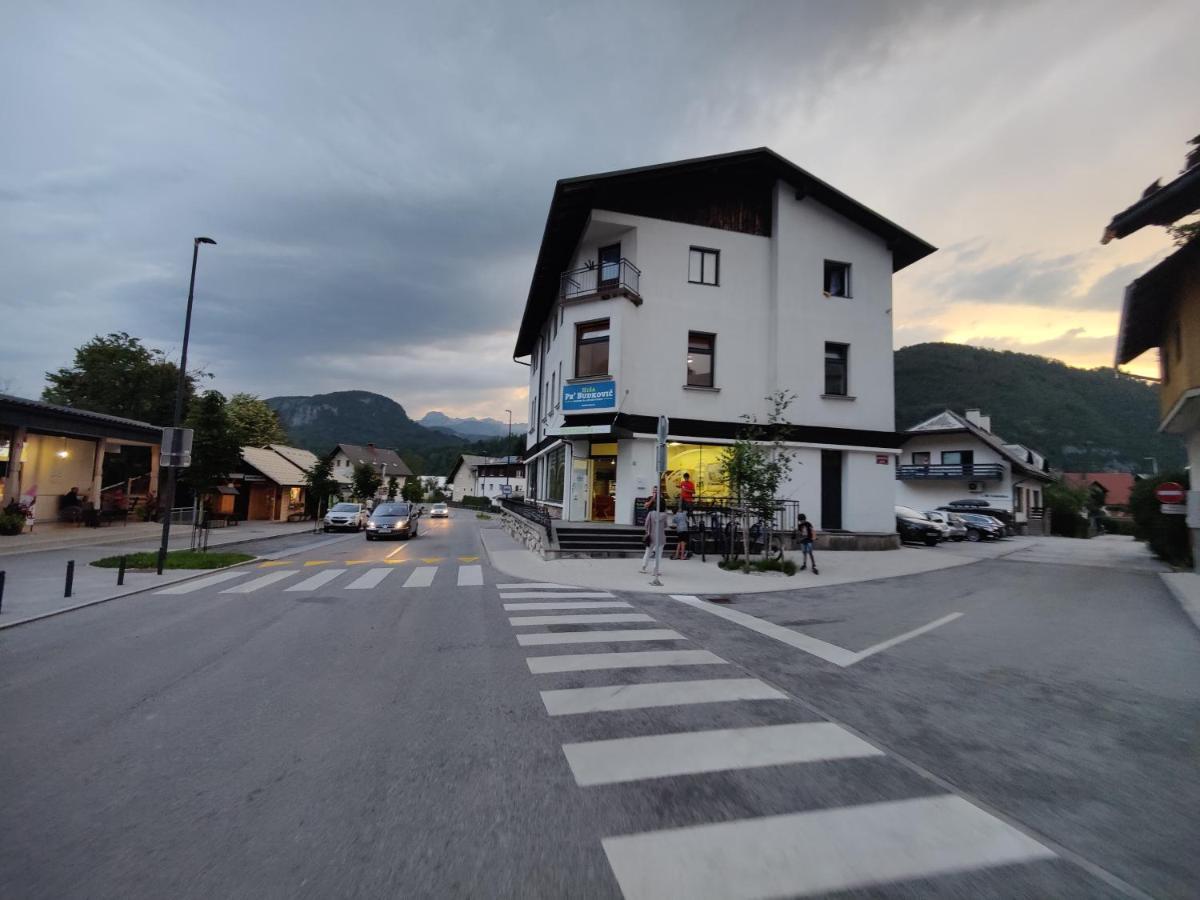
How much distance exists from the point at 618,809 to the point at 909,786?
1.95 meters

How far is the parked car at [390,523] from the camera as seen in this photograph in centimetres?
2466

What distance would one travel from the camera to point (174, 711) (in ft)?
15.1

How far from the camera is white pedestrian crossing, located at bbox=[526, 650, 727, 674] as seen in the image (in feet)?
19.3

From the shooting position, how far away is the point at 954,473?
3991 cm

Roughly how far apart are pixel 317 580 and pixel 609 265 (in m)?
14.7

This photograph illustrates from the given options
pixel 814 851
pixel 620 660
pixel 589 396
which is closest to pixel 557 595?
pixel 620 660

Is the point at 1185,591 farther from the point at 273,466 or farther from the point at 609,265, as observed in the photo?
the point at 273,466

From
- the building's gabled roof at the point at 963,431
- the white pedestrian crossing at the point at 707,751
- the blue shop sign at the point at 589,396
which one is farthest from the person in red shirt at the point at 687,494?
the building's gabled roof at the point at 963,431

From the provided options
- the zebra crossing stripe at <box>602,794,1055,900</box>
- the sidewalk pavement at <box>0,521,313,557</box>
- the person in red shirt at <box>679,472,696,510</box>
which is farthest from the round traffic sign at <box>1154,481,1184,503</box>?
the sidewalk pavement at <box>0,521,313,557</box>

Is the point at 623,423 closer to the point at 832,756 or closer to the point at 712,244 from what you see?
the point at 712,244

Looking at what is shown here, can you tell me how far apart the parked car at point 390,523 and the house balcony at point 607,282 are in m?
12.8

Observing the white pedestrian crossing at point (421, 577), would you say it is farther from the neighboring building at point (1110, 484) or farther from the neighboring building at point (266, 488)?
the neighboring building at point (1110, 484)

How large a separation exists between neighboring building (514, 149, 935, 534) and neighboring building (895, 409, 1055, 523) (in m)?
19.0

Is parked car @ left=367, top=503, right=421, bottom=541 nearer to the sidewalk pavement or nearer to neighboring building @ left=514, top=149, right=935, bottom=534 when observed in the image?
the sidewalk pavement
